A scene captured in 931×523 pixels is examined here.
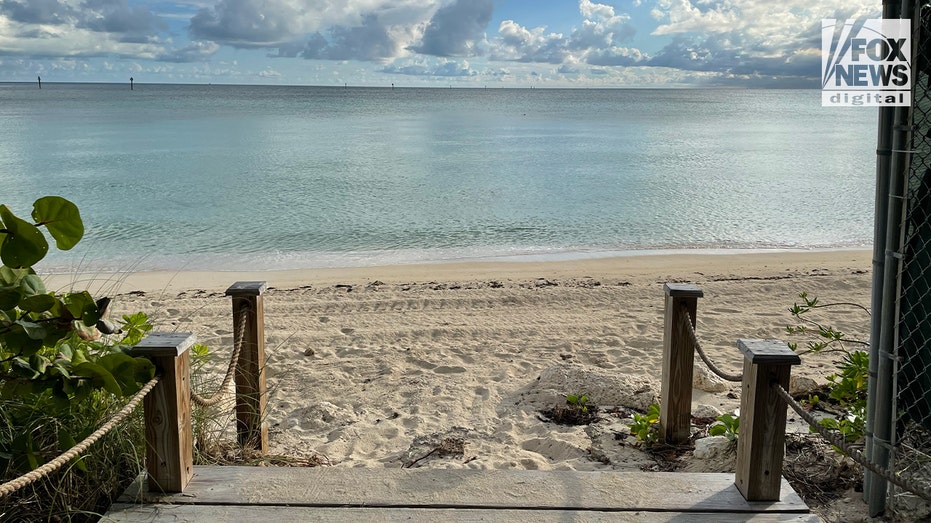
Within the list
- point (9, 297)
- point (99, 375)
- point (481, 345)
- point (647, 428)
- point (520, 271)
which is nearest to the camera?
point (9, 297)

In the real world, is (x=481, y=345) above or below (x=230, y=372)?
below

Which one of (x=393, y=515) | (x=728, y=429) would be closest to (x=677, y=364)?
(x=728, y=429)

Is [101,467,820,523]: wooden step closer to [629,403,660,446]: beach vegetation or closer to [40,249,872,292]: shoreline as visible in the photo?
[629,403,660,446]: beach vegetation

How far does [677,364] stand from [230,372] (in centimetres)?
244

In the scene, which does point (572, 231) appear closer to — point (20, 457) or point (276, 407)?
point (276, 407)

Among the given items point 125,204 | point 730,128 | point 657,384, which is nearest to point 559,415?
point 657,384

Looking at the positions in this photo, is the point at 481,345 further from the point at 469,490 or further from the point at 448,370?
the point at 469,490

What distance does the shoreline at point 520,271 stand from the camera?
11.0 m

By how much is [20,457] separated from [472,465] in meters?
2.32

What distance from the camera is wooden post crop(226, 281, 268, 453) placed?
3969 millimetres

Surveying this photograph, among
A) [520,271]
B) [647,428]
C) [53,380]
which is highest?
[53,380]

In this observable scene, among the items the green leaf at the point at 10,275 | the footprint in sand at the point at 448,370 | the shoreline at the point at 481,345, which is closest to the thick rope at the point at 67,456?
the green leaf at the point at 10,275

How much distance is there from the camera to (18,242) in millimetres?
2668

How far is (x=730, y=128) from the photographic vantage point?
193 feet
